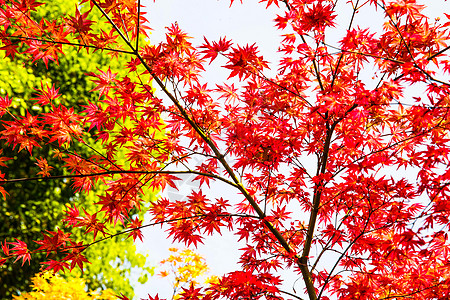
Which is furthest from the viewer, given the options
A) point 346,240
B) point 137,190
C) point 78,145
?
point 78,145

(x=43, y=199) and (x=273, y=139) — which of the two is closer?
(x=273, y=139)

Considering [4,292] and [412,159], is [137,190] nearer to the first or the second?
[412,159]

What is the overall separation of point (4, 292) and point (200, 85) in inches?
175

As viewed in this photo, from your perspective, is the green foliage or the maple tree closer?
the maple tree

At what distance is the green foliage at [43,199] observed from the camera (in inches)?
200

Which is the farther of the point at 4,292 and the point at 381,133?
the point at 4,292

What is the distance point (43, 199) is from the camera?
532 centimetres

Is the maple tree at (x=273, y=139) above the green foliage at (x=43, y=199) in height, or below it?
below

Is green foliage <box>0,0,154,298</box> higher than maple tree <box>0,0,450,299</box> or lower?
higher

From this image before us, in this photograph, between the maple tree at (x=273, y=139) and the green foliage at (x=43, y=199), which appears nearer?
the maple tree at (x=273, y=139)

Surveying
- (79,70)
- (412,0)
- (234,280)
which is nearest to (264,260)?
(234,280)

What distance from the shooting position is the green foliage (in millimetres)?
5086

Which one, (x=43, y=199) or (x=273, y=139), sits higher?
(x=43, y=199)

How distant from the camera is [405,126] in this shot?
8.86ft
